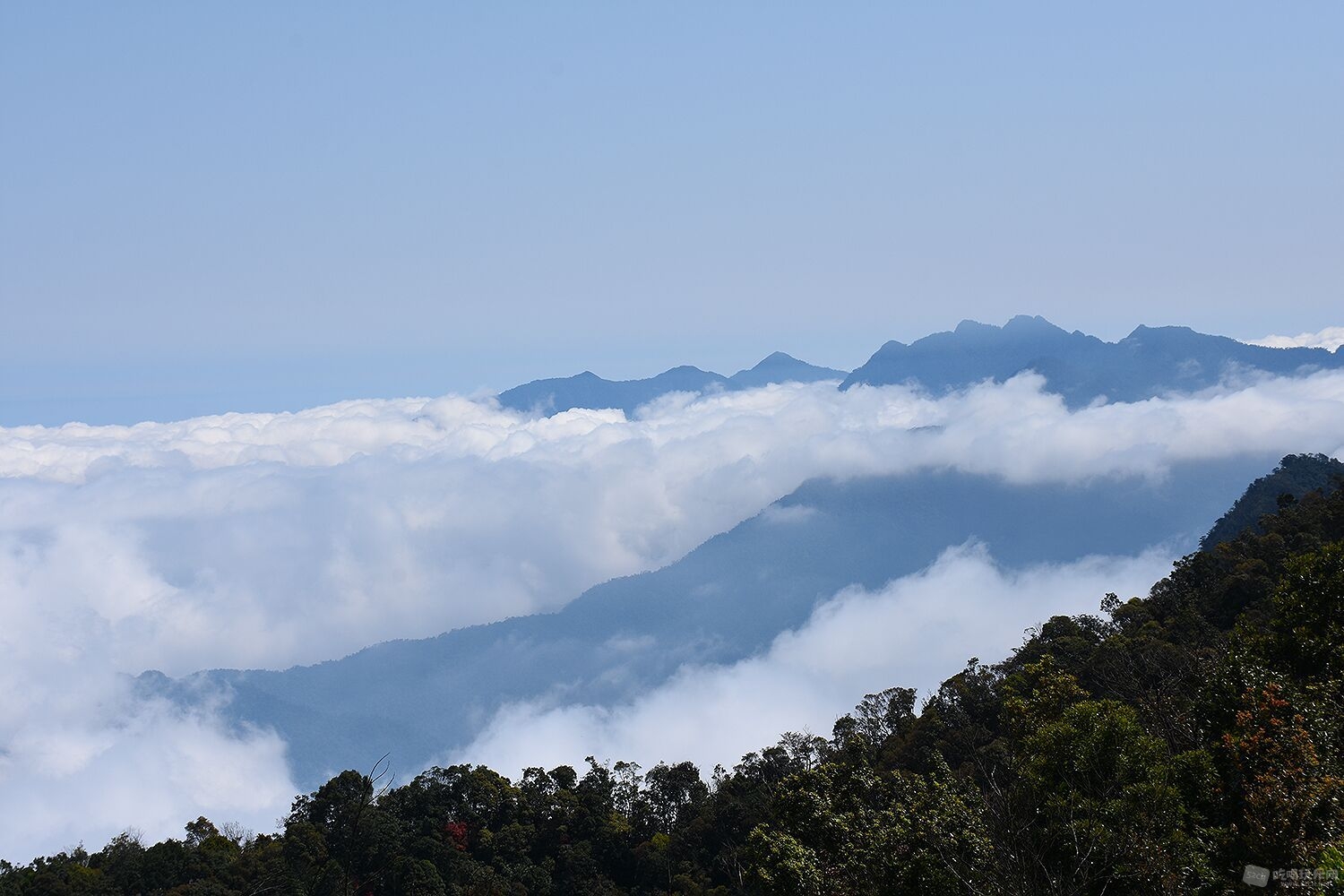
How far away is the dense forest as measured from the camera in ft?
67.3

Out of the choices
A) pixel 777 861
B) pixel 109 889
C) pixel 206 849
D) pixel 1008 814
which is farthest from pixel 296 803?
pixel 1008 814

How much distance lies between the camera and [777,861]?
26.4 metres

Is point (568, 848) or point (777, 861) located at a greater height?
point (777, 861)

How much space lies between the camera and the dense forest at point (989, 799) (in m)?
20.5

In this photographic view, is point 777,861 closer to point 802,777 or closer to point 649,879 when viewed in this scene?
point 802,777

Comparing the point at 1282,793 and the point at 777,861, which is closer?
the point at 1282,793

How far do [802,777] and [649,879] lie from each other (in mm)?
33938

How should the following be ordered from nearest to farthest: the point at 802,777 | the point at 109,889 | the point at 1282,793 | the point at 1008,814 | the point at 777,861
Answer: the point at 1008,814 < the point at 1282,793 < the point at 777,861 < the point at 802,777 < the point at 109,889

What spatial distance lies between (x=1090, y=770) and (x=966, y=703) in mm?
46682

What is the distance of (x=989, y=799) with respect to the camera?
20.0 meters

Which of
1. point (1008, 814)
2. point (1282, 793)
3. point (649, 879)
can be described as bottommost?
point (649, 879)

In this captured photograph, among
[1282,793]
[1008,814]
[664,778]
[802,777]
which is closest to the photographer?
[1008,814]

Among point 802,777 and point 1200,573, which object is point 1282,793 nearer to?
point 802,777

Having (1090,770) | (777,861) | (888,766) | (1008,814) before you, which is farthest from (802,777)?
(888,766)
